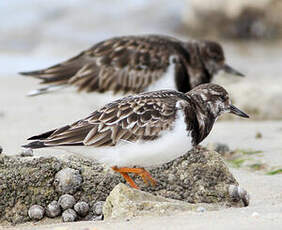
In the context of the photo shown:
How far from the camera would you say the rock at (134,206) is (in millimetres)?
2820

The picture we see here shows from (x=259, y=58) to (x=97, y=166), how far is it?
260 inches

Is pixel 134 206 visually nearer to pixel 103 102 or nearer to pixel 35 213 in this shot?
pixel 35 213

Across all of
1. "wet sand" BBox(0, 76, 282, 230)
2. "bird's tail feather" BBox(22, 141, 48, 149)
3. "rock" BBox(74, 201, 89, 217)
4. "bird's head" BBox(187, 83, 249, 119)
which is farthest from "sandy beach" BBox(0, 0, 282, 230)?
"bird's head" BBox(187, 83, 249, 119)

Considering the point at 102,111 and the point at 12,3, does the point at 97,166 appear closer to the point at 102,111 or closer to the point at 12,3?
the point at 102,111

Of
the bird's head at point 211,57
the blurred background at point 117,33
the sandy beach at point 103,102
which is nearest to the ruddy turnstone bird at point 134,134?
the sandy beach at point 103,102

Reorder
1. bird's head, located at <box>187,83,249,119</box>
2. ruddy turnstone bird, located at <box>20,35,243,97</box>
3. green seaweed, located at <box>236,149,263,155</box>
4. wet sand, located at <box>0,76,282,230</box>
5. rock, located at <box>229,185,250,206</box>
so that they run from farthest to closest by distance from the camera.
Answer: ruddy turnstone bird, located at <box>20,35,243,97</box> < green seaweed, located at <box>236,149,263,155</box> < bird's head, located at <box>187,83,249,119</box> < rock, located at <box>229,185,250,206</box> < wet sand, located at <box>0,76,282,230</box>

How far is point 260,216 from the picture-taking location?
105 inches

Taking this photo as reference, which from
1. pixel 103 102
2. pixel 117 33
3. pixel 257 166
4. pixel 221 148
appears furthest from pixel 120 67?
pixel 117 33

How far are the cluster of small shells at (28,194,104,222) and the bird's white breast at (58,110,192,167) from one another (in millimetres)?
233

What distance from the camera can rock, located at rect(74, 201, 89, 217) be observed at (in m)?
3.13

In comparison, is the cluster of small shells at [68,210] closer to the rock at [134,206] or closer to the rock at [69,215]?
the rock at [69,215]

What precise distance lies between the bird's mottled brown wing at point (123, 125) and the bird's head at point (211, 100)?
0.72ft

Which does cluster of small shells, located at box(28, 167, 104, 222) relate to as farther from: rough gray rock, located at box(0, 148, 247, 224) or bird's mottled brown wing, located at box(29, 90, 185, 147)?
bird's mottled brown wing, located at box(29, 90, 185, 147)

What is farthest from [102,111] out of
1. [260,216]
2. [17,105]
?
[17,105]
